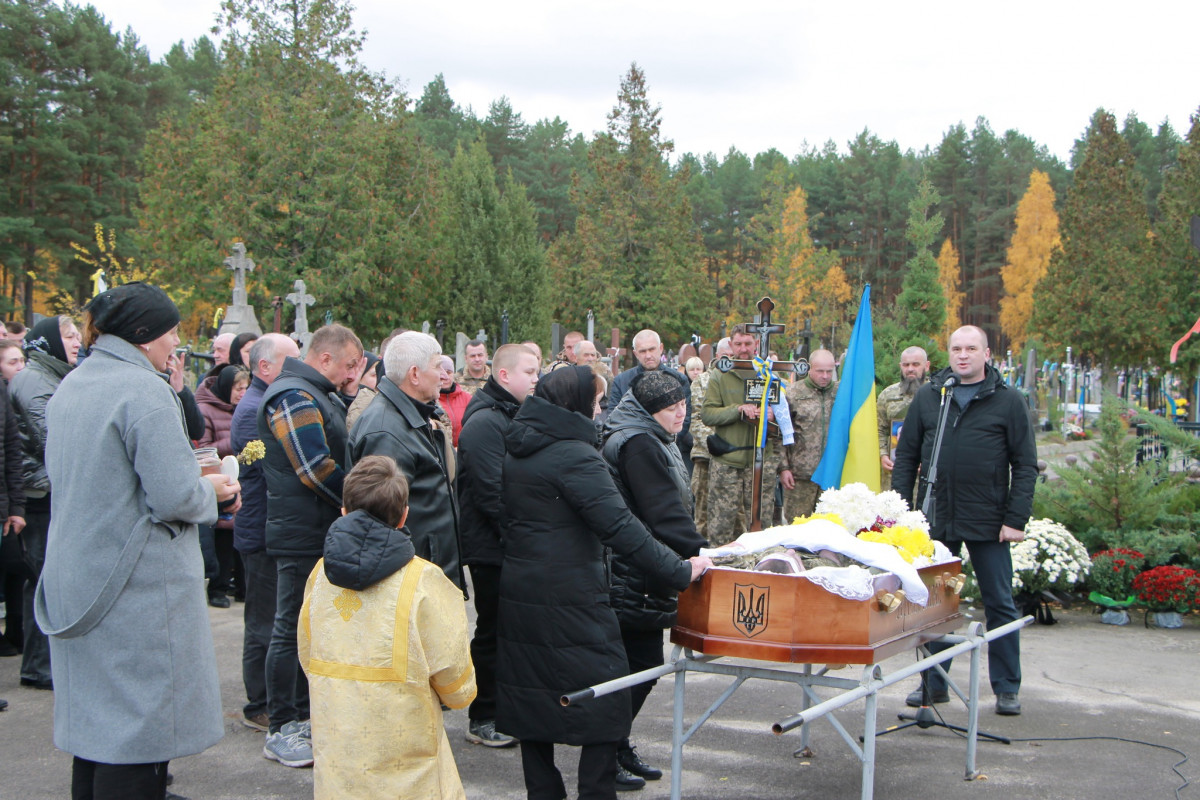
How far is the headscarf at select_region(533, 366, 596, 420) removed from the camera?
403 centimetres

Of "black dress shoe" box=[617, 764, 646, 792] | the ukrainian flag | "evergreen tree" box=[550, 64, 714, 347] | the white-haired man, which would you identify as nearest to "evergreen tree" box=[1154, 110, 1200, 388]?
"evergreen tree" box=[550, 64, 714, 347]

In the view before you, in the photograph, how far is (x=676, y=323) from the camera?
44.9 metres

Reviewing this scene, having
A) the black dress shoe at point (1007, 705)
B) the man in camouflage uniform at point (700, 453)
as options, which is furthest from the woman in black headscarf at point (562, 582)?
the man in camouflage uniform at point (700, 453)

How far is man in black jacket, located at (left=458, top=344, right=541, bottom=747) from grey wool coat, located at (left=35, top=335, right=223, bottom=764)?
1905 mm

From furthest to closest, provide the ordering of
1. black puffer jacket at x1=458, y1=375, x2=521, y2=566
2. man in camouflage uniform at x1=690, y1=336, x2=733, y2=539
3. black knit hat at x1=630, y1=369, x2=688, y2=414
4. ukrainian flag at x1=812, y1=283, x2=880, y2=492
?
1. man in camouflage uniform at x1=690, y1=336, x2=733, y2=539
2. ukrainian flag at x1=812, y1=283, x2=880, y2=492
3. black puffer jacket at x1=458, y1=375, x2=521, y2=566
4. black knit hat at x1=630, y1=369, x2=688, y2=414

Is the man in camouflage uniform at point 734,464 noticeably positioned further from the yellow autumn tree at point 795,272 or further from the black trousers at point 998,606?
the yellow autumn tree at point 795,272

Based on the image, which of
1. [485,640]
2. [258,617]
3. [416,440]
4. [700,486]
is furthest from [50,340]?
[700,486]

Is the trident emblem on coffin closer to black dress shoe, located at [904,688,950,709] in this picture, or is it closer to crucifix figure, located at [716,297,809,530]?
black dress shoe, located at [904,688,950,709]

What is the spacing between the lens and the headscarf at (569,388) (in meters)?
4.03

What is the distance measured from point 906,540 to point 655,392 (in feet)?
4.64

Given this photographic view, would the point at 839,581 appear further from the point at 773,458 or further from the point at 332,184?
the point at 332,184

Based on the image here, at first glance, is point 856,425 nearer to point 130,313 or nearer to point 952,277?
point 130,313

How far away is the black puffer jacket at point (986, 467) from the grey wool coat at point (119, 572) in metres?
4.29

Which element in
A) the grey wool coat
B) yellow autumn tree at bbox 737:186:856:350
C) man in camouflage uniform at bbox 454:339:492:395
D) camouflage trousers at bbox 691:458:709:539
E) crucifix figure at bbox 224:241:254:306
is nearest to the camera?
the grey wool coat
